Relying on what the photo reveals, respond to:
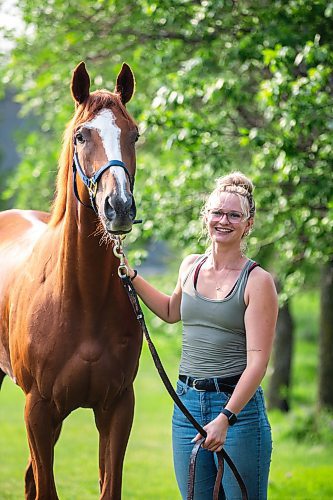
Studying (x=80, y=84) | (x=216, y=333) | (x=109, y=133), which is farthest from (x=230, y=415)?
(x=80, y=84)

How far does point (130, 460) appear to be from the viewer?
8656mm

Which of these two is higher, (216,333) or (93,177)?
(93,177)

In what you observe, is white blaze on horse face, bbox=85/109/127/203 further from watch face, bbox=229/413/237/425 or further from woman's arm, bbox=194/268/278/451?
watch face, bbox=229/413/237/425

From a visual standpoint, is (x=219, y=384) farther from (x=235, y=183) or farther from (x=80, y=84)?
(x=80, y=84)

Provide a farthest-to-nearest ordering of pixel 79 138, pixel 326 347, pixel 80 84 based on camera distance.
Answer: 1. pixel 326 347
2. pixel 80 84
3. pixel 79 138

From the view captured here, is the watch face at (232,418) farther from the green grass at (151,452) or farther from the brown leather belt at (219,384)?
the green grass at (151,452)

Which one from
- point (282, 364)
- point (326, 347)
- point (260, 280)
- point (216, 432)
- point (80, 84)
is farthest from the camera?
point (282, 364)

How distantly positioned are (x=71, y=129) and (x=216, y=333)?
113 cm

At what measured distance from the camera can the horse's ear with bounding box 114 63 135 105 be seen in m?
3.90

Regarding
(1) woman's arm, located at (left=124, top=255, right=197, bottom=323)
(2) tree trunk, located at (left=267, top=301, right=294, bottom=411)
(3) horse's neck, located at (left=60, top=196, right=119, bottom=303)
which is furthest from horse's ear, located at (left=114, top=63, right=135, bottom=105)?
(2) tree trunk, located at (left=267, top=301, right=294, bottom=411)

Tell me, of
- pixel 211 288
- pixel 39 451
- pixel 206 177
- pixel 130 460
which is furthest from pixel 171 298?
pixel 130 460

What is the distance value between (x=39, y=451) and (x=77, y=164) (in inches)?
53.8

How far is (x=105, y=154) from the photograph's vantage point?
11.5ft

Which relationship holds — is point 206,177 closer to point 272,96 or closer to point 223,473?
point 272,96
